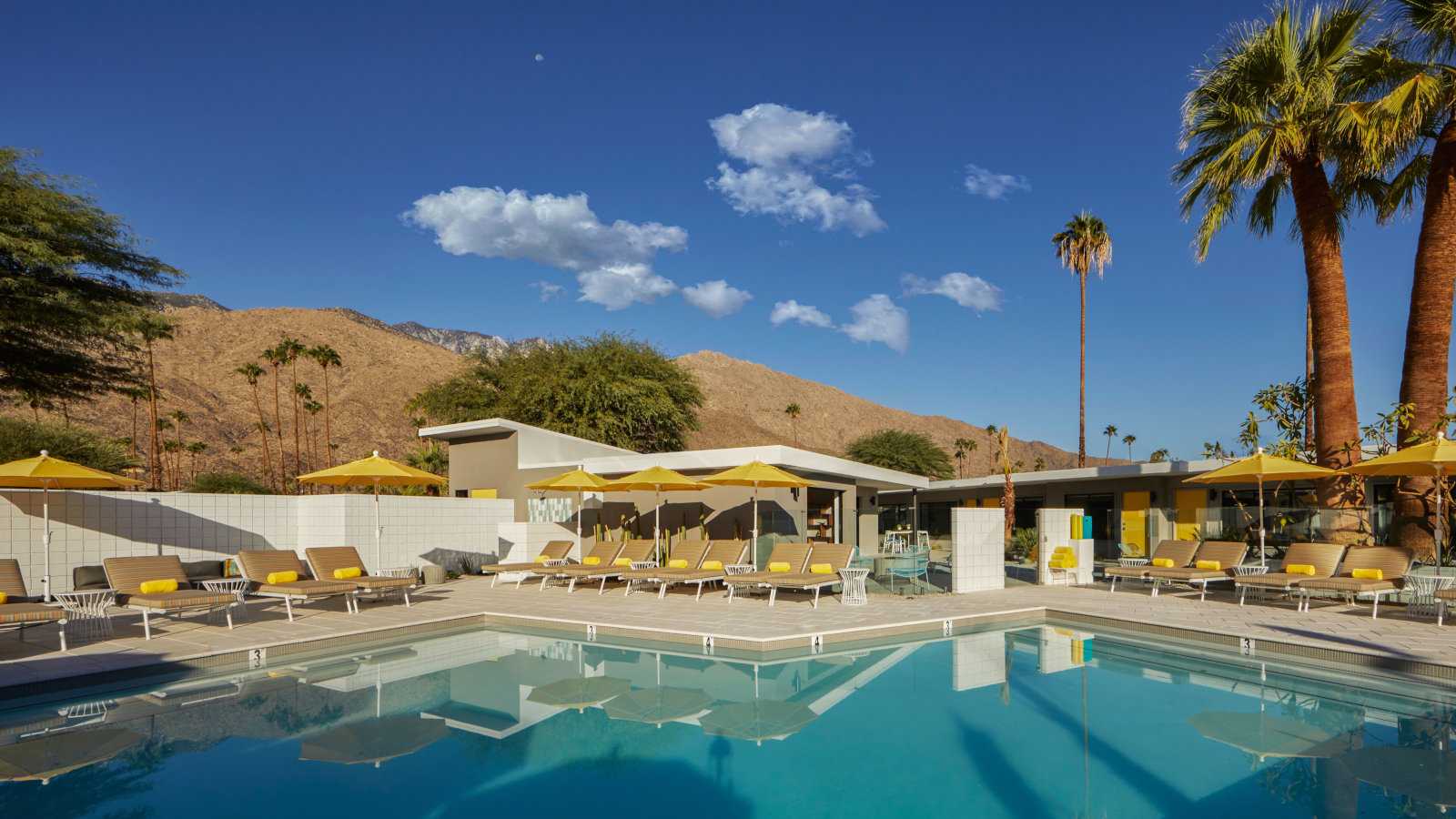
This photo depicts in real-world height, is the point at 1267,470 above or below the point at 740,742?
above

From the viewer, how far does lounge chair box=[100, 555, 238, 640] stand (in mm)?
8492

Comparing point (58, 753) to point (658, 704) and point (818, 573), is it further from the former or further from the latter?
point (818, 573)

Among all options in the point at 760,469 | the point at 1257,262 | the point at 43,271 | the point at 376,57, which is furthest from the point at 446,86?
the point at 1257,262

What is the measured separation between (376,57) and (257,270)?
71.6 feet

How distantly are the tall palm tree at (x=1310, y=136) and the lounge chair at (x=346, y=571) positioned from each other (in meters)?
13.6

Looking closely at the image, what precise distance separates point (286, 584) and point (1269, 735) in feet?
34.8

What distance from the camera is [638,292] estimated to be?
5344cm

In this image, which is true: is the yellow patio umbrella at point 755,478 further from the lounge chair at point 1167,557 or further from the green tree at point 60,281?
the green tree at point 60,281

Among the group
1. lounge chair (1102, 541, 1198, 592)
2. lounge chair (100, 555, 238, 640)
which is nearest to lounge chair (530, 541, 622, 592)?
lounge chair (100, 555, 238, 640)

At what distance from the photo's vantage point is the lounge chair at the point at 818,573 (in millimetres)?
11180

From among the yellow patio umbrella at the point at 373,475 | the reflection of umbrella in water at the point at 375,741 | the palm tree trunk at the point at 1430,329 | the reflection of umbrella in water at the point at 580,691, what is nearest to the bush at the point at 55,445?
the yellow patio umbrella at the point at 373,475

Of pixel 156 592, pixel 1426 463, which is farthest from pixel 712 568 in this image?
pixel 1426 463

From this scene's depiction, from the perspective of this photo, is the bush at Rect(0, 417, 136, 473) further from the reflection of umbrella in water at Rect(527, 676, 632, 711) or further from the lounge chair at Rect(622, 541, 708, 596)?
the reflection of umbrella in water at Rect(527, 676, 632, 711)

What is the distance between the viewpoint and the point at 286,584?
10117 mm
